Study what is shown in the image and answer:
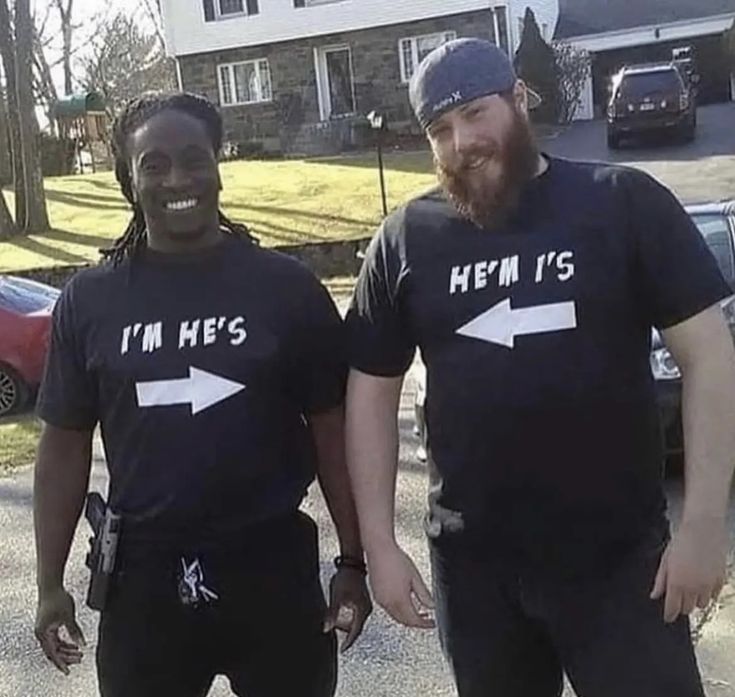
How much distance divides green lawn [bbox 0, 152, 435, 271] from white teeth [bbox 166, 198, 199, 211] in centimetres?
1563

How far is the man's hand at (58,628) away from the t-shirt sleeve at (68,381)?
0.38m

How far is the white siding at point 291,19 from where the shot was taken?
103 ft

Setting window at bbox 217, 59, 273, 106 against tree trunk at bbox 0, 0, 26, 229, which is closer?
tree trunk at bbox 0, 0, 26, 229

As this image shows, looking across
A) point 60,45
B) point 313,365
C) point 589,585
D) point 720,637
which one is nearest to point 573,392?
point 589,585

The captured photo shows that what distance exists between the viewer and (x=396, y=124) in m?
30.8

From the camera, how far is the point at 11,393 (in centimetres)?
1142

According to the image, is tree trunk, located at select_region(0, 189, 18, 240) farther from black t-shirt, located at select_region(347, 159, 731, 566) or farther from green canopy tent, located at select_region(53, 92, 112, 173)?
black t-shirt, located at select_region(347, 159, 731, 566)

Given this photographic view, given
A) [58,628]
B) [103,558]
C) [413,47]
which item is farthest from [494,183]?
[413,47]

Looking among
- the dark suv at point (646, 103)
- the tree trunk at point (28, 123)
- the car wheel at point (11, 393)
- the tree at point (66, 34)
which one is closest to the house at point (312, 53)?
the dark suv at point (646, 103)

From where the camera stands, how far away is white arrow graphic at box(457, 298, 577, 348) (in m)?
2.47

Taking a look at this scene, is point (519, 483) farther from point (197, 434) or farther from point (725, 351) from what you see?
point (197, 434)

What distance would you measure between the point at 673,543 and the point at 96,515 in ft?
3.92

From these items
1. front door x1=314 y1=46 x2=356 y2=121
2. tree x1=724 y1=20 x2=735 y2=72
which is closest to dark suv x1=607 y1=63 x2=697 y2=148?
tree x1=724 y1=20 x2=735 y2=72

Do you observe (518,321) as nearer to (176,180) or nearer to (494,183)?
(494,183)
